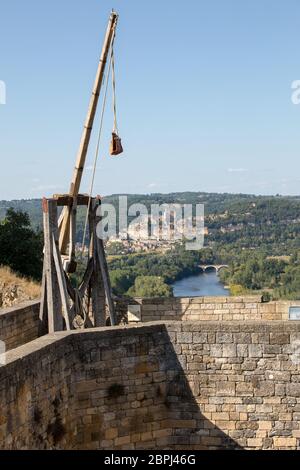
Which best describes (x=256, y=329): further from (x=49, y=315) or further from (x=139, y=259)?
(x=139, y=259)

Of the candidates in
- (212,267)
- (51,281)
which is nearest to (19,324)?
(51,281)

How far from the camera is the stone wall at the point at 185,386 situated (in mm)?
8453

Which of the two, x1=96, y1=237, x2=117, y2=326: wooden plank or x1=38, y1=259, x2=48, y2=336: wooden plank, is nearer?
x1=38, y1=259, x2=48, y2=336: wooden plank

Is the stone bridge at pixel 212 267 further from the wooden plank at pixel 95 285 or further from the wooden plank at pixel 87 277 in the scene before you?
the wooden plank at pixel 87 277

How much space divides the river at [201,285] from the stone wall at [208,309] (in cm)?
8562

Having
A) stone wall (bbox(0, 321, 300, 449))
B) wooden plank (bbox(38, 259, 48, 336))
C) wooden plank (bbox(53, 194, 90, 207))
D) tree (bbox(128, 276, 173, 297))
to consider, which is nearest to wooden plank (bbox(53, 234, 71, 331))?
wooden plank (bbox(38, 259, 48, 336))

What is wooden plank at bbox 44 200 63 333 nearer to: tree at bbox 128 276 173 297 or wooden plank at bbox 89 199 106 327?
wooden plank at bbox 89 199 106 327

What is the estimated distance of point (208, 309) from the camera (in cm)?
1298

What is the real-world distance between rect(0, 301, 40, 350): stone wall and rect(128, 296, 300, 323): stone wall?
99.7 inches

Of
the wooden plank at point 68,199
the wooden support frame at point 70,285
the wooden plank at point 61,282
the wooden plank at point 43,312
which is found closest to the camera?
the wooden plank at point 61,282

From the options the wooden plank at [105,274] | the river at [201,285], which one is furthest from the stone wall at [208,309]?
the river at [201,285]

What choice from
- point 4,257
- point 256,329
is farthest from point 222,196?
point 256,329

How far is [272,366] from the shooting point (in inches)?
342

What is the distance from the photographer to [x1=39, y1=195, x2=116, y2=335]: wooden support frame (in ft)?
35.2
